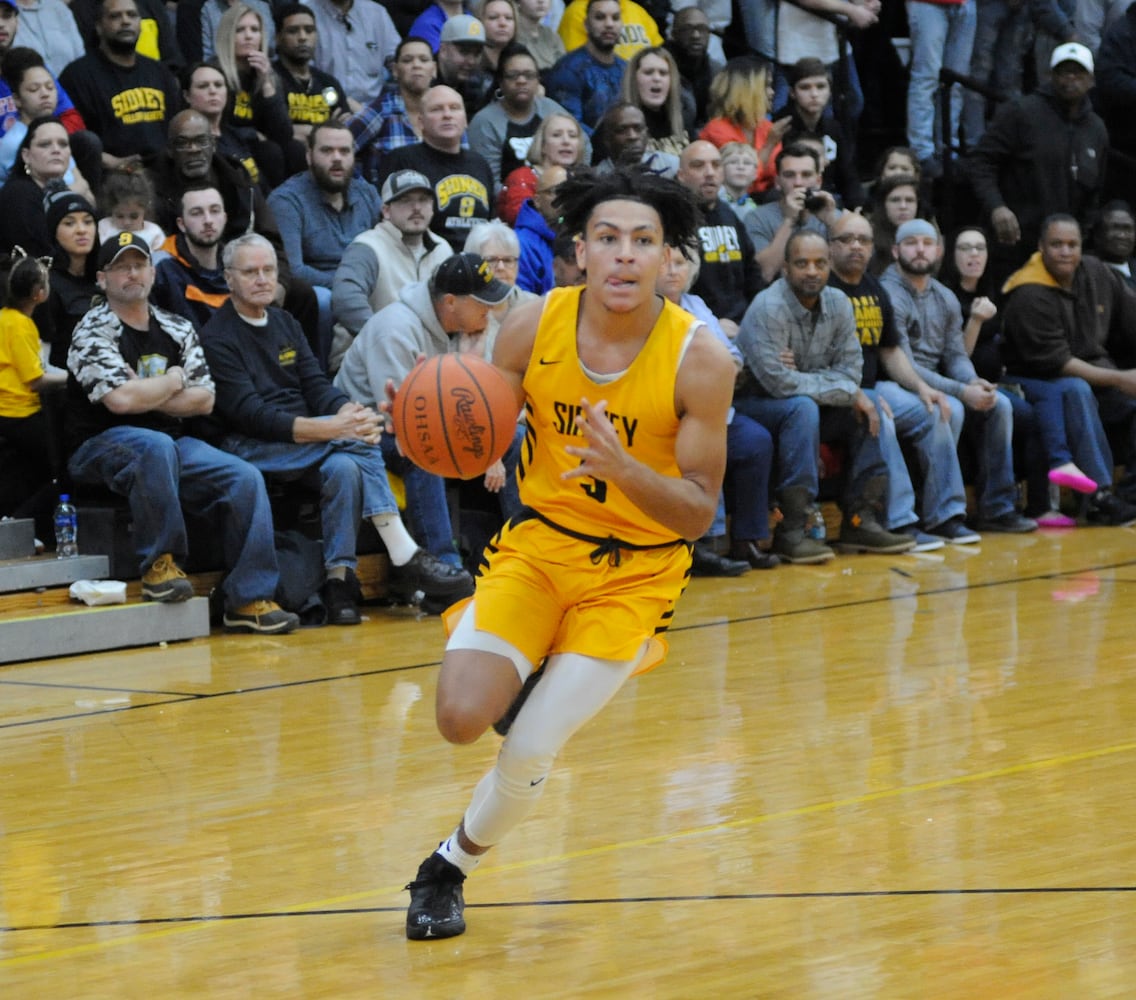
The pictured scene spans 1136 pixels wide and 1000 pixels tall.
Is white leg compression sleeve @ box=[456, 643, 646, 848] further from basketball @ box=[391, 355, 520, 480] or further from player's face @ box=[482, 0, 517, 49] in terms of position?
player's face @ box=[482, 0, 517, 49]

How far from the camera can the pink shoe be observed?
10961 mm

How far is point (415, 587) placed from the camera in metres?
8.34

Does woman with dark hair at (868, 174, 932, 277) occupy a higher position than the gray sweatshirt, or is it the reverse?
woman with dark hair at (868, 174, 932, 277)

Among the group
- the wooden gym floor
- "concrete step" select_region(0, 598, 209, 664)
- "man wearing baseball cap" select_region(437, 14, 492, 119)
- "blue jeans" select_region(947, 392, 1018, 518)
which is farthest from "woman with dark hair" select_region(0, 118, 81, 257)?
"blue jeans" select_region(947, 392, 1018, 518)

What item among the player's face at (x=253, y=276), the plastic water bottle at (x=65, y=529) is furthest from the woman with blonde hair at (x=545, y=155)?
the plastic water bottle at (x=65, y=529)

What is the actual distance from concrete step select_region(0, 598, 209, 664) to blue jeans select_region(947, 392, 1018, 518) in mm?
5144

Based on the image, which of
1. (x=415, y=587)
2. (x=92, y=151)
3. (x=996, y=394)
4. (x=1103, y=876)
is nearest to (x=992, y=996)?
(x=1103, y=876)

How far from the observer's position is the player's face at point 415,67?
10.3m

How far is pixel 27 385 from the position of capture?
26.0 ft

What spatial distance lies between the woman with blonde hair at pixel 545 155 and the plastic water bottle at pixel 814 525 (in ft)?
7.45

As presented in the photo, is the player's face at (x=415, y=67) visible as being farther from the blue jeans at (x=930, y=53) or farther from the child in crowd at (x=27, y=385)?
the blue jeans at (x=930, y=53)

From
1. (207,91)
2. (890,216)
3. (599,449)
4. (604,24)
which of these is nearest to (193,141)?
(207,91)

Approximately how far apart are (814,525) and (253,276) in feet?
11.2

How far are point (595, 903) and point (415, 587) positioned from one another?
4.34 meters
